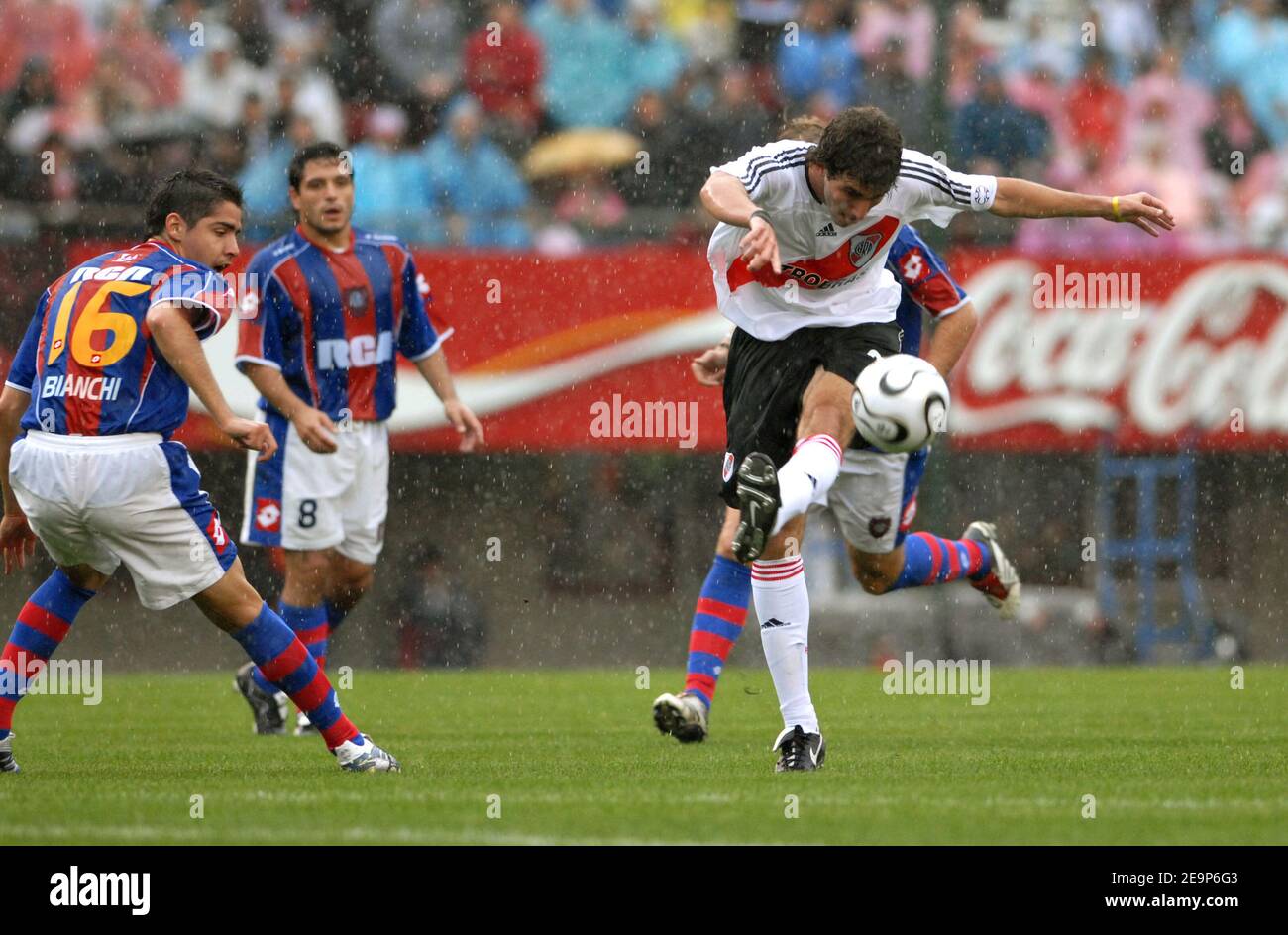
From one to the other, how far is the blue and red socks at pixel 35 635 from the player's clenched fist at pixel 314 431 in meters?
1.19

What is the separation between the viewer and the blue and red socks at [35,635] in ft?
21.8

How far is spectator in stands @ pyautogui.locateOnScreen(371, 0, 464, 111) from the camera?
1531cm

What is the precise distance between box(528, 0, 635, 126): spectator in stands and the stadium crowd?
0.02 m

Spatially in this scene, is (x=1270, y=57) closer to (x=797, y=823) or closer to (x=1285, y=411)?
(x=1285, y=411)

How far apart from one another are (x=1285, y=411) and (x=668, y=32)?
18.4 feet

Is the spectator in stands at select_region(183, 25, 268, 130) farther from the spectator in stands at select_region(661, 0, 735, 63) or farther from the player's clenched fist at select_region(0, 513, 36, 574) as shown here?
the player's clenched fist at select_region(0, 513, 36, 574)

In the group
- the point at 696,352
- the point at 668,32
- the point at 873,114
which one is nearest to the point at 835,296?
Answer: the point at 873,114

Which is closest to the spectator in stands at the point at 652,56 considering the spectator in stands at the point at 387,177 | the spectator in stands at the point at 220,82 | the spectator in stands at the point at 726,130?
the spectator in stands at the point at 726,130

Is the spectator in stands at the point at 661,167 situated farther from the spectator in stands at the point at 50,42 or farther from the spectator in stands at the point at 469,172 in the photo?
the spectator in stands at the point at 50,42

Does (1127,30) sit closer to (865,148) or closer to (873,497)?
(873,497)

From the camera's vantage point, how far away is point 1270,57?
16422 millimetres

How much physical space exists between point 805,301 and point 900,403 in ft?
2.66

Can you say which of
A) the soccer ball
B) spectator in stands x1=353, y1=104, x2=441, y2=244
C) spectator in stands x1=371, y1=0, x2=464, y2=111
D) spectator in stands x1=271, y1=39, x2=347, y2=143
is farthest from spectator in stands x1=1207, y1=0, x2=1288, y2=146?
the soccer ball

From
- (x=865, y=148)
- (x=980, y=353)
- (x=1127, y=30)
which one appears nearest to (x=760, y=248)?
(x=865, y=148)
